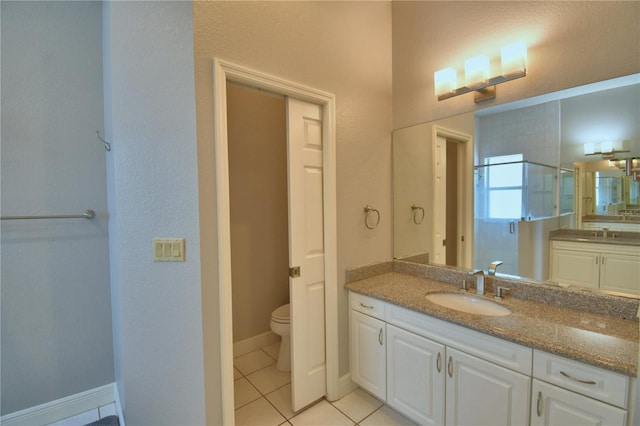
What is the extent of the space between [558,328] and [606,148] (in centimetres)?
93

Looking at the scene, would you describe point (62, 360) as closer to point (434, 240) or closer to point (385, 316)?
point (385, 316)

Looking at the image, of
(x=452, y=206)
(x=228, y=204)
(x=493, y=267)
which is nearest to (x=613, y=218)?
(x=493, y=267)

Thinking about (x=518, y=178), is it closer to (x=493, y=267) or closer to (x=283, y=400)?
(x=493, y=267)

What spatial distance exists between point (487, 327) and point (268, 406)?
1.53 meters

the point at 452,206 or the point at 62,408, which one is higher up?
the point at 452,206

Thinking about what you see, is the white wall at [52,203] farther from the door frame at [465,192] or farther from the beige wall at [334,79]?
the door frame at [465,192]

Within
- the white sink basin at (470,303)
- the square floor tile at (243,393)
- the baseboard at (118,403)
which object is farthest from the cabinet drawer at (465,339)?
the baseboard at (118,403)

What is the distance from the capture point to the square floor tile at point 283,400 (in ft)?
6.04

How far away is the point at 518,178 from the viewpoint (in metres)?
1.68

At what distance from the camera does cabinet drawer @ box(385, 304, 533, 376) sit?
120 cm

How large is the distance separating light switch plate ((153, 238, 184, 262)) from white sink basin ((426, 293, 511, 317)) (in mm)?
1475

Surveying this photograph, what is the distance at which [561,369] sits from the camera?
109 cm

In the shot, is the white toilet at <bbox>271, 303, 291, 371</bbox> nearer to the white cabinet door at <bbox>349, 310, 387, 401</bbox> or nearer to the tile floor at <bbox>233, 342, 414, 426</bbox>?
the tile floor at <bbox>233, 342, 414, 426</bbox>

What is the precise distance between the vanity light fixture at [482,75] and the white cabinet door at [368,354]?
5.19 ft
